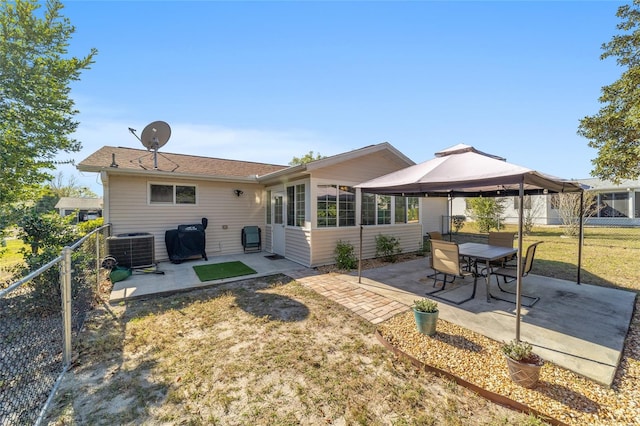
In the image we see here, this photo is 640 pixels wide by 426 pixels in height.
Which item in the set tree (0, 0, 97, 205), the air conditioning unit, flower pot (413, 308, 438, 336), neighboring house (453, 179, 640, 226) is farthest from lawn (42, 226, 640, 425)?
neighboring house (453, 179, 640, 226)

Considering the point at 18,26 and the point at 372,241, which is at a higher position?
the point at 18,26

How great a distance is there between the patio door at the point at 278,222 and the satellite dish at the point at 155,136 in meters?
3.91

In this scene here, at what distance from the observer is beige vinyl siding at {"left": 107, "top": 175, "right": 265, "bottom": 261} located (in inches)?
299

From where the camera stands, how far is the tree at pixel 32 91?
217 inches

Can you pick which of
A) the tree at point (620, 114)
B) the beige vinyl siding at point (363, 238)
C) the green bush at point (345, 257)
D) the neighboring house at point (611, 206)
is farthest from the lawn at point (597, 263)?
the neighboring house at point (611, 206)

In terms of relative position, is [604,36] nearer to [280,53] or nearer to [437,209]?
[437,209]

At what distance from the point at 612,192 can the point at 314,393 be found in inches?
1091

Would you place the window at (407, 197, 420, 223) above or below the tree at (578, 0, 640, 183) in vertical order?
below

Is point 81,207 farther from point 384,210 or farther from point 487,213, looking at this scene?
point 487,213

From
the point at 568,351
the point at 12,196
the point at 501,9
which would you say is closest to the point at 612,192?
the point at 501,9

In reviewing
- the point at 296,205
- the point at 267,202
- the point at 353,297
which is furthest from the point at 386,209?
the point at 353,297

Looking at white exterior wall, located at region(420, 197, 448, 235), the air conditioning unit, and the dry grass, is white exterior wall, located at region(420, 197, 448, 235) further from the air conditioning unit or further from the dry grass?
the air conditioning unit

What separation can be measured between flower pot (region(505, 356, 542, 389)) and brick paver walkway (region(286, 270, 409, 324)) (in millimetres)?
1769

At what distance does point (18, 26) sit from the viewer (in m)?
5.63
